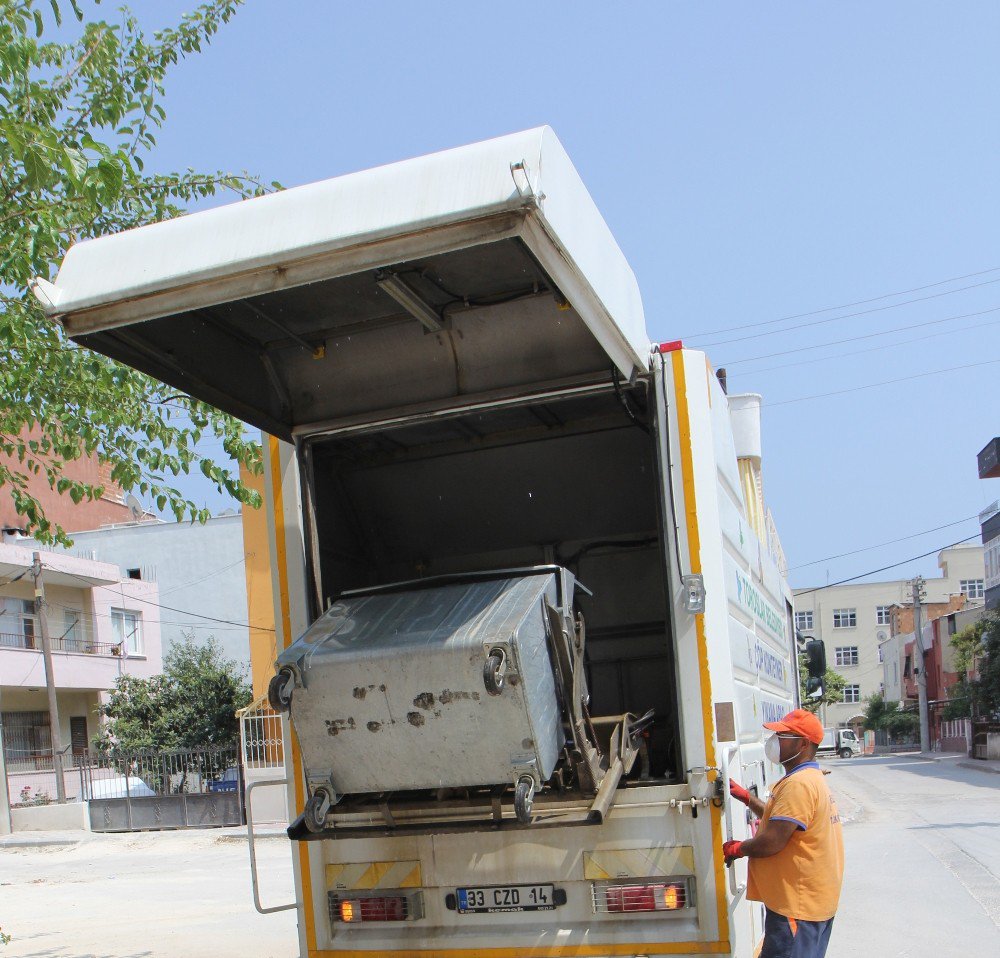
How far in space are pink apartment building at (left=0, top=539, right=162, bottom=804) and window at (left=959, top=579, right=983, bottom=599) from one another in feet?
193

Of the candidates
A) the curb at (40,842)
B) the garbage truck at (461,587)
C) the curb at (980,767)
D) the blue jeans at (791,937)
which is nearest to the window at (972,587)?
the curb at (980,767)

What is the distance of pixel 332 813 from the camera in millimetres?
4410

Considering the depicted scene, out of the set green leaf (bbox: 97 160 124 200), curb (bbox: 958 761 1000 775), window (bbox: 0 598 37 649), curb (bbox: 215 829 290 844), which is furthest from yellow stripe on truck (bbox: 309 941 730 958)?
window (bbox: 0 598 37 649)

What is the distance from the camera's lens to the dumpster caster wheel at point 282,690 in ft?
13.6

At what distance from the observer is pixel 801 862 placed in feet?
14.1

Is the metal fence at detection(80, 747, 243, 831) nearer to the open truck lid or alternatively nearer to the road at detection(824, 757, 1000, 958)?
the road at detection(824, 757, 1000, 958)

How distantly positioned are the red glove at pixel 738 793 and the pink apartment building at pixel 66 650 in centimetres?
2817

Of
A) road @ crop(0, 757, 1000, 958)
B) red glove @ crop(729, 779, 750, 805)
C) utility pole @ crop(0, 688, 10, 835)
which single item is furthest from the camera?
utility pole @ crop(0, 688, 10, 835)

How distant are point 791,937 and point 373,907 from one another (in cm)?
154

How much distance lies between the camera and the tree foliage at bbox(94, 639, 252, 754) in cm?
2634

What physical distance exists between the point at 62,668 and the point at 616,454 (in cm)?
2997

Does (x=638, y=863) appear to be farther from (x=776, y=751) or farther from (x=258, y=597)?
(x=258, y=597)

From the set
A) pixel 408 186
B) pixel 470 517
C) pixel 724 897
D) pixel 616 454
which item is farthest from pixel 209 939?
pixel 408 186

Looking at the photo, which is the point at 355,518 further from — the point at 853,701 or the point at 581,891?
the point at 853,701
